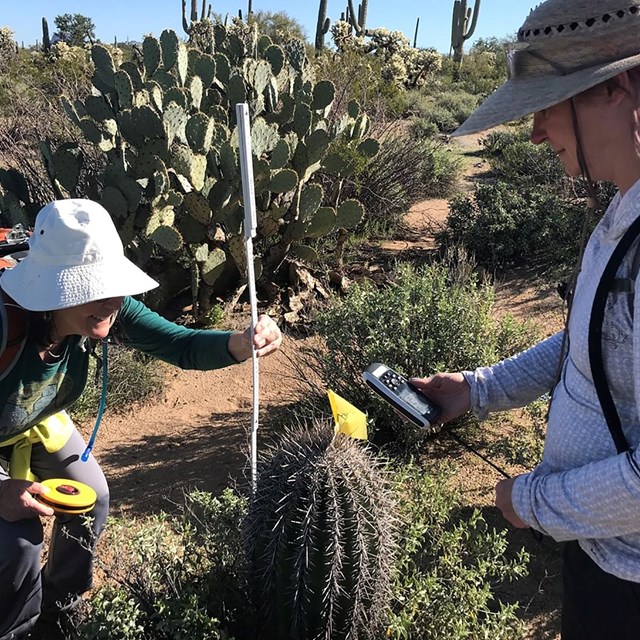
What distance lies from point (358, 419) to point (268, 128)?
4.02 m

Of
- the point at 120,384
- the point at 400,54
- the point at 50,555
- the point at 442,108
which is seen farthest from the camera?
the point at 400,54

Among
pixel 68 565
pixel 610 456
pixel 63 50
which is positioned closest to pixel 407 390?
pixel 610 456

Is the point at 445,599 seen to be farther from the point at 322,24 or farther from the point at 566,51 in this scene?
the point at 322,24

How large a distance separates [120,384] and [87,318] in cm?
262

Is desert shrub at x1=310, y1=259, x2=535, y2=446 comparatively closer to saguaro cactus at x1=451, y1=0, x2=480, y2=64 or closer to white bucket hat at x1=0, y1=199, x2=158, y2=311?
white bucket hat at x1=0, y1=199, x2=158, y2=311

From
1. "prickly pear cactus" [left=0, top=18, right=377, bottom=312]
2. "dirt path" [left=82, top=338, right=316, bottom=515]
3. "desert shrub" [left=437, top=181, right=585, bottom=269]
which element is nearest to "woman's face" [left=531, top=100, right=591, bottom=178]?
"dirt path" [left=82, top=338, right=316, bottom=515]

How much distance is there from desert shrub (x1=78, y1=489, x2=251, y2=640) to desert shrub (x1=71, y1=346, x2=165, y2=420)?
2.00 metres

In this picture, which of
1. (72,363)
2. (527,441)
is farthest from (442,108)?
(72,363)

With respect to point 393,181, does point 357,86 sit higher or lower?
higher

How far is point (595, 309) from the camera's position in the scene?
119cm

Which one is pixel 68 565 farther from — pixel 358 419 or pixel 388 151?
pixel 388 151

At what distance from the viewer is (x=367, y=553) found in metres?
1.99

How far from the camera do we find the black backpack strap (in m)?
1.17

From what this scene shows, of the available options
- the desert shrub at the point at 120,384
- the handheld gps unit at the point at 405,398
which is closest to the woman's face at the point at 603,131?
the handheld gps unit at the point at 405,398
